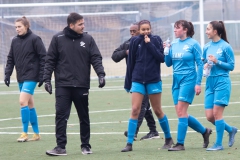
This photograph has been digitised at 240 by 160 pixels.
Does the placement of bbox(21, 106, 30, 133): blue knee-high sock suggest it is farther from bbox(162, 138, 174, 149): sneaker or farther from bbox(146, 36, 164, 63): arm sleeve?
bbox(146, 36, 164, 63): arm sleeve

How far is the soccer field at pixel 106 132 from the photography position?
31.5ft

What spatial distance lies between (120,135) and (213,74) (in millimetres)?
2729

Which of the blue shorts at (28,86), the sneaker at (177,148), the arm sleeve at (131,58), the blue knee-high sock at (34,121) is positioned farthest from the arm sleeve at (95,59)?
the blue knee-high sock at (34,121)

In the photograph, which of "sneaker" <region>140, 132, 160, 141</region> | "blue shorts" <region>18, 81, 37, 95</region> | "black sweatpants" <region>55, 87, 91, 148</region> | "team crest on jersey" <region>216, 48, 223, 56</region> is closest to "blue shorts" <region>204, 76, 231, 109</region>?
"team crest on jersey" <region>216, 48, 223, 56</region>

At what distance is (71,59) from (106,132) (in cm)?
288

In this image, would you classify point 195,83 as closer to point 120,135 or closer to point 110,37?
point 120,135

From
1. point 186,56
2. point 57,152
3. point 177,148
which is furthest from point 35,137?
point 186,56

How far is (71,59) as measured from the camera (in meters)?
9.81

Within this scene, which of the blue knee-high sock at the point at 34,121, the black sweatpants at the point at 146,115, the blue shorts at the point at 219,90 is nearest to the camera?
the blue shorts at the point at 219,90

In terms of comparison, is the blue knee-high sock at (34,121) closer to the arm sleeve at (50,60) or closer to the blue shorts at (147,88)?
the arm sleeve at (50,60)

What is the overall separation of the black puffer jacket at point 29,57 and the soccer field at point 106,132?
3.57ft

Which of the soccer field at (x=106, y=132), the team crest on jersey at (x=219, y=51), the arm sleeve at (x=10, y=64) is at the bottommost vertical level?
the soccer field at (x=106, y=132)

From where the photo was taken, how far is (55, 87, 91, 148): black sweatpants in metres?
9.81

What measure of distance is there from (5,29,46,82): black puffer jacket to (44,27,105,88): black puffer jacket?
173cm
